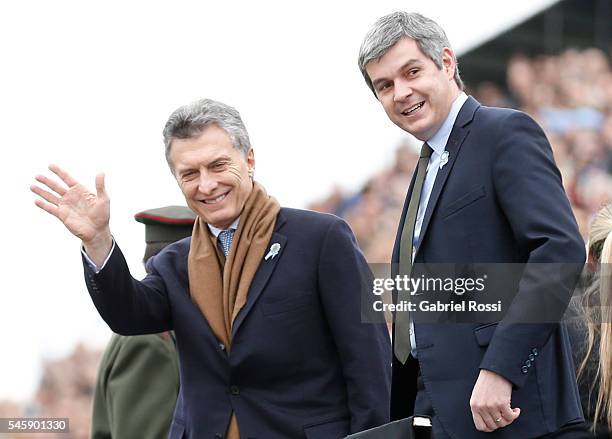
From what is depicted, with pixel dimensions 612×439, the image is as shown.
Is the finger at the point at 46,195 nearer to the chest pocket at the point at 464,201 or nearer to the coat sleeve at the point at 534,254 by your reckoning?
the chest pocket at the point at 464,201

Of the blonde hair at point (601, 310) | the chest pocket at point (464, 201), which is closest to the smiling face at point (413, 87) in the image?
the chest pocket at point (464, 201)

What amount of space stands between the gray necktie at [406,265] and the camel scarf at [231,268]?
688mm

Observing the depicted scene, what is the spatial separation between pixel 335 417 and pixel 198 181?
881 millimetres

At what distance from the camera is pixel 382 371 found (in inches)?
144

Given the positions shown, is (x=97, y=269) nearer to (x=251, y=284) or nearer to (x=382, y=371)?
(x=251, y=284)

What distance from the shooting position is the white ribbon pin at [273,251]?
3723 mm

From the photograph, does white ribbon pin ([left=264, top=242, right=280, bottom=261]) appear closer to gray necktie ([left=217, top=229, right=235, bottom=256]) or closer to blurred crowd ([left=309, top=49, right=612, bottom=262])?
gray necktie ([left=217, top=229, right=235, bottom=256])

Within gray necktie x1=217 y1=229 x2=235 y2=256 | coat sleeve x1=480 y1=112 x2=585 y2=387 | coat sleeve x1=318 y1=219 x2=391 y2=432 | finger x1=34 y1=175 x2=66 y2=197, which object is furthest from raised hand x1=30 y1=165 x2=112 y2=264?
coat sleeve x1=480 y1=112 x2=585 y2=387

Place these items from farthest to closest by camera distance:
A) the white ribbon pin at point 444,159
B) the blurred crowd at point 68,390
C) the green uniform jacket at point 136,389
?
1. the blurred crowd at point 68,390
2. the green uniform jacket at point 136,389
3. the white ribbon pin at point 444,159

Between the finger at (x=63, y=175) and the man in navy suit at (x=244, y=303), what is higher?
the finger at (x=63, y=175)

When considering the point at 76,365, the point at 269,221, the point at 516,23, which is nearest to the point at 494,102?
the point at 516,23

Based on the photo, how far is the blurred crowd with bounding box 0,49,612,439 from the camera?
6723 millimetres

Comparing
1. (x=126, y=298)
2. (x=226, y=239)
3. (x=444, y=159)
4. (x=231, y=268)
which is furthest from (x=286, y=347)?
(x=444, y=159)

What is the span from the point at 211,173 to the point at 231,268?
0.32 meters
